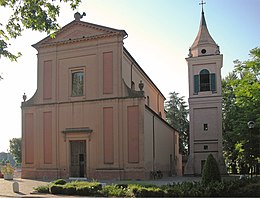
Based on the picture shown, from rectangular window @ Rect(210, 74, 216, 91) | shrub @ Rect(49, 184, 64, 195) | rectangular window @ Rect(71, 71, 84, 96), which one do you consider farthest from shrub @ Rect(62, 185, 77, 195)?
rectangular window @ Rect(210, 74, 216, 91)

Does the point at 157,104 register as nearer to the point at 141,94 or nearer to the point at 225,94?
the point at 225,94

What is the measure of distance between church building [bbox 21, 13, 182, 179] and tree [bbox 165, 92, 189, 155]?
105ft

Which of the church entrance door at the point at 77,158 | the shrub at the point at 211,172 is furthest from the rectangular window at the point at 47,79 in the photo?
the shrub at the point at 211,172

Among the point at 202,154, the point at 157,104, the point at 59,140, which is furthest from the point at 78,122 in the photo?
the point at 157,104

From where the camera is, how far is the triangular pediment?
34.4 metres

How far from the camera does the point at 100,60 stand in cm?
3453

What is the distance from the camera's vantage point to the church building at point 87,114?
32406mm

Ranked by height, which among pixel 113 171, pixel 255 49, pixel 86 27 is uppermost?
pixel 86 27

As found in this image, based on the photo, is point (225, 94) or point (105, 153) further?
point (225, 94)

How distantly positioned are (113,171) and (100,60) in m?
10.2

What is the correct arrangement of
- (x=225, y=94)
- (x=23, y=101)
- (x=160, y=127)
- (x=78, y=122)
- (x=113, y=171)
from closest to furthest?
(x=113, y=171) < (x=78, y=122) < (x=23, y=101) < (x=160, y=127) < (x=225, y=94)

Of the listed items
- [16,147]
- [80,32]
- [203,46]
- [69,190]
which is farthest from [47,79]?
[16,147]

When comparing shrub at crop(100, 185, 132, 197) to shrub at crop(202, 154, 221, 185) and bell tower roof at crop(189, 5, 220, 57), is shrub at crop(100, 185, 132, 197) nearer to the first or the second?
shrub at crop(202, 154, 221, 185)

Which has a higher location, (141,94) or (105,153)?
(141,94)
